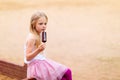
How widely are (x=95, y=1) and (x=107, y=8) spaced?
5.3 inches

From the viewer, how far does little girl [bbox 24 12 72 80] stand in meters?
2.14

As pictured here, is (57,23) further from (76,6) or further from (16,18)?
(16,18)

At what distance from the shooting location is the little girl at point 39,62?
214cm

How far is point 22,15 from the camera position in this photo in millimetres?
3615

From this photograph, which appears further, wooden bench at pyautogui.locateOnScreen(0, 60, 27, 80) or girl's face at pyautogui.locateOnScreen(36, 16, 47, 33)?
wooden bench at pyautogui.locateOnScreen(0, 60, 27, 80)

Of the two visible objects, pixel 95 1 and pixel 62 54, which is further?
pixel 62 54

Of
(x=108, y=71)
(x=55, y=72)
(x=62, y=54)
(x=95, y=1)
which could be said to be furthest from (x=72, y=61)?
(x=55, y=72)

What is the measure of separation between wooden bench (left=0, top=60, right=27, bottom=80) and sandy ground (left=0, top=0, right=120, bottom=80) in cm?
8

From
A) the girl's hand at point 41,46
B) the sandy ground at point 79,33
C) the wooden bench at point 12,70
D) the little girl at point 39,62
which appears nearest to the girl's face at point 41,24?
the little girl at point 39,62

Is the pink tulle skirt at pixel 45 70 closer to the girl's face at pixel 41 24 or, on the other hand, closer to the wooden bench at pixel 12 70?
the girl's face at pixel 41 24

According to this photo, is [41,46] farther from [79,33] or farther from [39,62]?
[79,33]

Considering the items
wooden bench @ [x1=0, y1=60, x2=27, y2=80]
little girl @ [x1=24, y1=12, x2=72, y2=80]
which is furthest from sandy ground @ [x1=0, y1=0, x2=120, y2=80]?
little girl @ [x1=24, y1=12, x2=72, y2=80]

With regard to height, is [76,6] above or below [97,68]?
above

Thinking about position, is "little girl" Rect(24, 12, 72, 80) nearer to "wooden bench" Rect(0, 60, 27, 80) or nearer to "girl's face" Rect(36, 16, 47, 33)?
"girl's face" Rect(36, 16, 47, 33)
